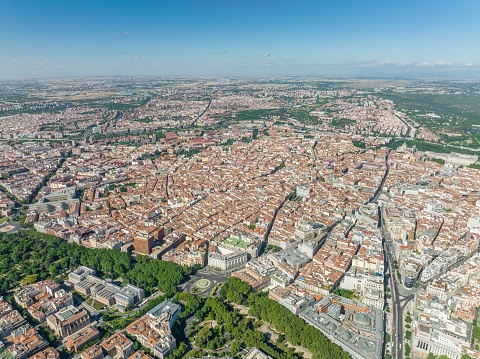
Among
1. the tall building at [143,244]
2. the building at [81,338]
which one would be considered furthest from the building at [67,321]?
the tall building at [143,244]

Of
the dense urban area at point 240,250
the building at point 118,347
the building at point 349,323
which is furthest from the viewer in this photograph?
the dense urban area at point 240,250

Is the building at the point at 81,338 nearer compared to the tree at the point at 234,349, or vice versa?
the building at the point at 81,338

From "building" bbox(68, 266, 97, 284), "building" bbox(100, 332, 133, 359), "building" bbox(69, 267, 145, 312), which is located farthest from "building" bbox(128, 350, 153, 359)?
"building" bbox(68, 266, 97, 284)

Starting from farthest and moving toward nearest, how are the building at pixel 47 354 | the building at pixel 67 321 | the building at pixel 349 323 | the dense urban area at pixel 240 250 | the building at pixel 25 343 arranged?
the building at pixel 67 321
the dense urban area at pixel 240 250
the building at pixel 349 323
the building at pixel 25 343
the building at pixel 47 354

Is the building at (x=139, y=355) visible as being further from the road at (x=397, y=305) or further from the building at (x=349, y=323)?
the road at (x=397, y=305)

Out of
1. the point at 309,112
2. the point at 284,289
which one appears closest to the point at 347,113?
the point at 309,112

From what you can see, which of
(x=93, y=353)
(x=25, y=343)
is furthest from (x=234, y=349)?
(x=25, y=343)

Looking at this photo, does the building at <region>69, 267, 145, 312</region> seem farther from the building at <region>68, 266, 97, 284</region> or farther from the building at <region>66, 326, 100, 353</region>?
the building at <region>66, 326, 100, 353</region>
